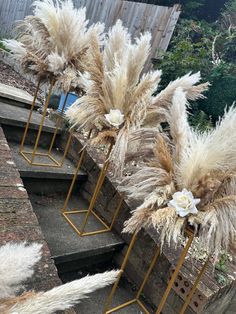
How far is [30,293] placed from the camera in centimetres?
46

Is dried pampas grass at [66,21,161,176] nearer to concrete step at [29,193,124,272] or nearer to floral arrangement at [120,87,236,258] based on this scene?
floral arrangement at [120,87,236,258]

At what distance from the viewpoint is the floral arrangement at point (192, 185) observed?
45.6 inches

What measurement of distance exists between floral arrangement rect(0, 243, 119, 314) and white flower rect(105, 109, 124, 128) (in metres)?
1.16

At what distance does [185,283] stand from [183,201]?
884 millimetres

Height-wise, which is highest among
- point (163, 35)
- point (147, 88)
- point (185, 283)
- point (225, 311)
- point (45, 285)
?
point (163, 35)

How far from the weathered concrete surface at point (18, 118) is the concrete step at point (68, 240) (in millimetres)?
644

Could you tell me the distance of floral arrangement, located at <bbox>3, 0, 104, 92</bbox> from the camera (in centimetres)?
205

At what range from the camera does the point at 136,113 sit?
1597 millimetres

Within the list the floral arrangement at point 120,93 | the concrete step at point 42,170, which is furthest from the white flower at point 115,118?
the concrete step at point 42,170

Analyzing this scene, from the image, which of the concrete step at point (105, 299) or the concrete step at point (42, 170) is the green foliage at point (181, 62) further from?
the concrete step at point (105, 299)

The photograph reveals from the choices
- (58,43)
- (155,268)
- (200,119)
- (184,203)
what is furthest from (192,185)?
(200,119)

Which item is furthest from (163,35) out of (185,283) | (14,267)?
(14,267)

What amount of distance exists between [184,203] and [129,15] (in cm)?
456

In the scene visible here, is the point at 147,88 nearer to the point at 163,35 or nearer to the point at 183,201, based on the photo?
the point at 183,201
